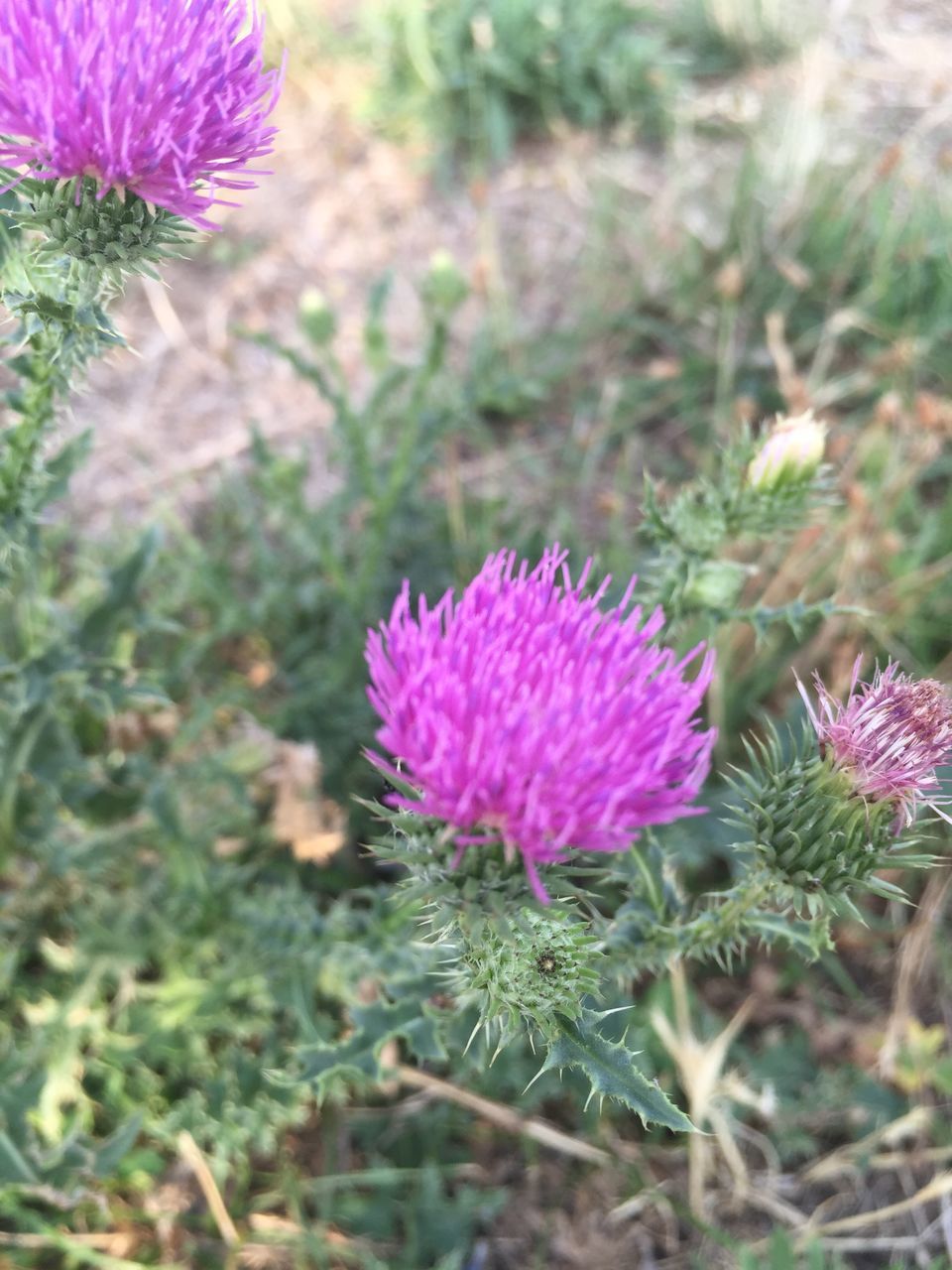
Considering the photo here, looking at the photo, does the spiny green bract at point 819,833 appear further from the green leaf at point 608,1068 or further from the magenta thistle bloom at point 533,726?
the green leaf at point 608,1068

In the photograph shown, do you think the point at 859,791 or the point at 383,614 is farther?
the point at 383,614

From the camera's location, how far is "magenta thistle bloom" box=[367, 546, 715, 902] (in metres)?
1.65

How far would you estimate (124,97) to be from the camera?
187cm

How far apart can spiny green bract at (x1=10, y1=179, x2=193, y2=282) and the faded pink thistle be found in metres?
1.49

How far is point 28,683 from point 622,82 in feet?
17.7

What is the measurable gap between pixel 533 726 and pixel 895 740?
0.73 meters

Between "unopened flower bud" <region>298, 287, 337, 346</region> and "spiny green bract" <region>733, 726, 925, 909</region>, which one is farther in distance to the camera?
"unopened flower bud" <region>298, 287, 337, 346</region>

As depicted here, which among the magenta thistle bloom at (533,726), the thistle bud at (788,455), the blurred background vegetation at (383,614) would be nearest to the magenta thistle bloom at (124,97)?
the magenta thistle bloom at (533,726)

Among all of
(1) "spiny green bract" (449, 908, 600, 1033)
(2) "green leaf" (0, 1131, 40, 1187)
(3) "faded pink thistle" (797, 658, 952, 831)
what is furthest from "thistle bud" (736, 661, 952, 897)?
(2) "green leaf" (0, 1131, 40, 1187)

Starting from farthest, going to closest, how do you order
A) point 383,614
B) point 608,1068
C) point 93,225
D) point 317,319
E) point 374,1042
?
1. point 383,614
2. point 317,319
3. point 374,1042
4. point 93,225
5. point 608,1068

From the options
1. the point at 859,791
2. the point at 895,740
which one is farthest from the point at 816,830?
the point at 895,740

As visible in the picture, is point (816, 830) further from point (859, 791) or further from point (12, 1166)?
point (12, 1166)

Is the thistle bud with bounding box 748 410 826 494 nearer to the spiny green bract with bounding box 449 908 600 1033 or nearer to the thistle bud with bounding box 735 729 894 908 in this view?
the thistle bud with bounding box 735 729 894 908

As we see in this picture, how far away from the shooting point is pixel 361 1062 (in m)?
2.22
